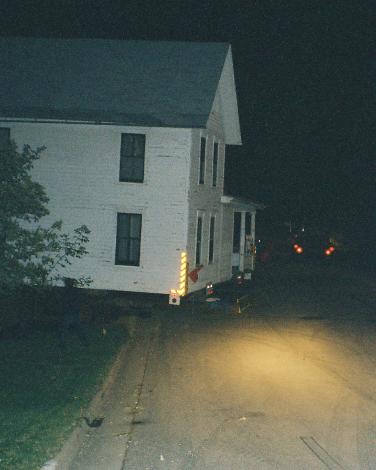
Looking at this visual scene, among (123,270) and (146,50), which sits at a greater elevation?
(146,50)

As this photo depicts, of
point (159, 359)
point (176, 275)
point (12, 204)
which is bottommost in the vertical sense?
point (159, 359)

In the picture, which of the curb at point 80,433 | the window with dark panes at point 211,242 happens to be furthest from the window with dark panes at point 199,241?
the curb at point 80,433

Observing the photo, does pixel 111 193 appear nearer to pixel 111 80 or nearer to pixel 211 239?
pixel 111 80

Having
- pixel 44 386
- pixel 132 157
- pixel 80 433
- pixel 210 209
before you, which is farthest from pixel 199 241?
pixel 80 433

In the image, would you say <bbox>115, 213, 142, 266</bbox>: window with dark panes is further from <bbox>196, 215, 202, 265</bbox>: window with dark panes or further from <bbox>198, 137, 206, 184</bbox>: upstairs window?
<bbox>198, 137, 206, 184</bbox>: upstairs window

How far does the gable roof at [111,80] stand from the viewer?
68.2ft

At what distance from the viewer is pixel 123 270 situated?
21.0m

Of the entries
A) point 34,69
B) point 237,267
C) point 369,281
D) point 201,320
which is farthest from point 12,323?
point 369,281

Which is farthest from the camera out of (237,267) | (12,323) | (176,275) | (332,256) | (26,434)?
(332,256)

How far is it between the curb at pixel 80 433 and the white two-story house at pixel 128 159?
7497mm

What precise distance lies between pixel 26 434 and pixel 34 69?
61.7ft

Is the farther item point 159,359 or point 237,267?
point 237,267

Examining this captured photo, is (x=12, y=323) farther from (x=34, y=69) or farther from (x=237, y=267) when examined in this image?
(x=237, y=267)

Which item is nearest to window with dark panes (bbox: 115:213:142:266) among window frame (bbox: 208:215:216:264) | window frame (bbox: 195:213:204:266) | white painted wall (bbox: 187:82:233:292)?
white painted wall (bbox: 187:82:233:292)
